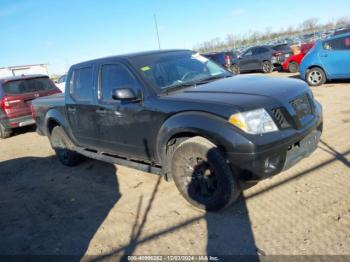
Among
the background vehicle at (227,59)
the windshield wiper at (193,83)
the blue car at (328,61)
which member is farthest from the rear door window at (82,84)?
the background vehicle at (227,59)

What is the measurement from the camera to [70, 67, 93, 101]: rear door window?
5336mm

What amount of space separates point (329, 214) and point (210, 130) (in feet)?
4.84

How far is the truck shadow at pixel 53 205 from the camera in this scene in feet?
12.7

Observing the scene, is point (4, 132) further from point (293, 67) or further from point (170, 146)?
point (293, 67)

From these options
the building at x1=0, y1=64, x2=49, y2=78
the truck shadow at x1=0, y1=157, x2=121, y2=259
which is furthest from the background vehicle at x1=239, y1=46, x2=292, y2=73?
the building at x1=0, y1=64, x2=49, y2=78

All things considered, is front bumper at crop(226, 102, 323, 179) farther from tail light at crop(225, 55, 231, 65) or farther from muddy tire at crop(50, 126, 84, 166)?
tail light at crop(225, 55, 231, 65)

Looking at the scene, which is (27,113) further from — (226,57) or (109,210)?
(226,57)

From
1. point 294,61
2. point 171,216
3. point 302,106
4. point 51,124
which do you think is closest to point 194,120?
point 171,216

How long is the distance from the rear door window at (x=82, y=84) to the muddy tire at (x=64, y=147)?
1.01m

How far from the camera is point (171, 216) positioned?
158 inches

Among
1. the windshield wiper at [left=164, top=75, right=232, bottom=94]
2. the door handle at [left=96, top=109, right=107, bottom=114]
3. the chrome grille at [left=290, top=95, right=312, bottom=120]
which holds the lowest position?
the chrome grille at [left=290, top=95, right=312, bottom=120]

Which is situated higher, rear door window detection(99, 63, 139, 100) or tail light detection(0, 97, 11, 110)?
rear door window detection(99, 63, 139, 100)

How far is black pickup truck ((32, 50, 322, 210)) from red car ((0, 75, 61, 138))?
5.18 m

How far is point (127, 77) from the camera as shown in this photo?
4.62 metres
